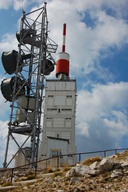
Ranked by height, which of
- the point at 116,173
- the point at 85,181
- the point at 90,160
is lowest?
the point at 85,181

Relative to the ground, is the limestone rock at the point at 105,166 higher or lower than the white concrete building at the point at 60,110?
lower

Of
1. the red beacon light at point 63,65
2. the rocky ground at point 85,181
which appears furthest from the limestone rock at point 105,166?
the red beacon light at point 63,65

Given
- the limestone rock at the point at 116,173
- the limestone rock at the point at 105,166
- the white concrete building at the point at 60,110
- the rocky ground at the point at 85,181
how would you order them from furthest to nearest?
1. the white concrete building at the point at 60,110
2. the limestone rock at the point at 105,166
3. the limestone rock at the point at 116,173
4. the rocky ground at the point at 85,181

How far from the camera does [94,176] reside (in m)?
19.0

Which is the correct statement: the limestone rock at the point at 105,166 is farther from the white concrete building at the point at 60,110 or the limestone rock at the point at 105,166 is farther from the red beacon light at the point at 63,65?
the red beacon light at the point at 63,65

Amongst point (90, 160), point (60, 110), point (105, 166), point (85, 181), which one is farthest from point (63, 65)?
point (85, 181)

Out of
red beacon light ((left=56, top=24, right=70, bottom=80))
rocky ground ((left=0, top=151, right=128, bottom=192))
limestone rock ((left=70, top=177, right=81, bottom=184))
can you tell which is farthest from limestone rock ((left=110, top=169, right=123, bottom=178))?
red beacon light ((left=56, top=24, right=70, bottom=80))

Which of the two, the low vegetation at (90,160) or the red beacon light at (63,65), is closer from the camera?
the low vegetation at (90,160)

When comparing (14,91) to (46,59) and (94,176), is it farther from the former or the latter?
(94,176)

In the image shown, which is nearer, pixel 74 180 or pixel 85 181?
pixel 85 181

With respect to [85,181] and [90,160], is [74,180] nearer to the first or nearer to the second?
[85,181]

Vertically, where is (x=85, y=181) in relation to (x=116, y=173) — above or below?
below

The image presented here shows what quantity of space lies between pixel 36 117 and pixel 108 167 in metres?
18.2

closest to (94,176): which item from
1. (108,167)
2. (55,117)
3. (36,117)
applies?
(108,167)
